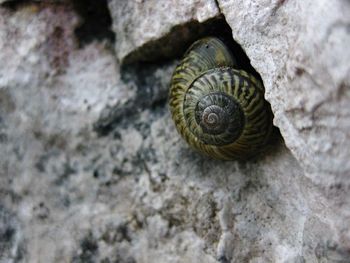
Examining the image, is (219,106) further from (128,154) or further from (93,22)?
(93,22)

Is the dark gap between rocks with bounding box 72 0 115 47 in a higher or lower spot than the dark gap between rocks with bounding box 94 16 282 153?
higher

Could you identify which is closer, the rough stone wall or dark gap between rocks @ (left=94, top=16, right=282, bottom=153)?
the rough stone wall

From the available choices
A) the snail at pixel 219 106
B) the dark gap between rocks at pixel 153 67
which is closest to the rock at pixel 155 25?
the dark gap between rocks at pixel 153 67

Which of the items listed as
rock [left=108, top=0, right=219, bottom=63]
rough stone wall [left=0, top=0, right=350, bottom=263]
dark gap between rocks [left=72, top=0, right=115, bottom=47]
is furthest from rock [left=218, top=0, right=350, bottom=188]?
dark gap between rocks [left=72, top=0, right=115, bottom=47]

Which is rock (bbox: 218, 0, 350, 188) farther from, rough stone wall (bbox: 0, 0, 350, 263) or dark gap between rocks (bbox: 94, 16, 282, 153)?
dark gap between rocks (bbox: 94, 16, 282, 153)

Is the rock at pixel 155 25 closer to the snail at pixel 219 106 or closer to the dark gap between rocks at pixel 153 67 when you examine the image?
the dark gap between rocks at pixel 153 67

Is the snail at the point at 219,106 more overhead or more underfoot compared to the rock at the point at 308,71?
more underfoot

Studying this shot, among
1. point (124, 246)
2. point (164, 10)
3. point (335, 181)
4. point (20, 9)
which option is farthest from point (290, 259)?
point (20, 9)

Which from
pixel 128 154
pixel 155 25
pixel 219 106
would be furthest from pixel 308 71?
pixel 128 154
